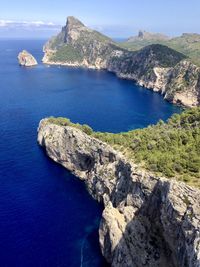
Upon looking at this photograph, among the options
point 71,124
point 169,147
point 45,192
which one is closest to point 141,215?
point 169,147

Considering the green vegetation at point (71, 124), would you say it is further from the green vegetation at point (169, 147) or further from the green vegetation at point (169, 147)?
the green vegetation at point (169, 147)

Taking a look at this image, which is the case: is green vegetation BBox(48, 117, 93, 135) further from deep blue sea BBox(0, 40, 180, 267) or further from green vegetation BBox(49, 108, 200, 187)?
deep blue sea BBox(0, 40, 180, 267)

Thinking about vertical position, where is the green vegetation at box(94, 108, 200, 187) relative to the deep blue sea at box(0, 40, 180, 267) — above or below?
above

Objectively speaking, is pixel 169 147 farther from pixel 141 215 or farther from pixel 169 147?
pixel 141 215

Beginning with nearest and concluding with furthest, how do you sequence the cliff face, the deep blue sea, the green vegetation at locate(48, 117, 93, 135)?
1. the cliff face
2. the deep blue sea
3. the green vegetation at locate(48, 117, 93, 135)

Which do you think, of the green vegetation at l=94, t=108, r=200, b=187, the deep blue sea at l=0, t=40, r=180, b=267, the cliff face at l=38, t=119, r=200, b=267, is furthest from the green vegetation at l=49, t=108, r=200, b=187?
the deep blue sea at l=0, t=40, r=180, b=267

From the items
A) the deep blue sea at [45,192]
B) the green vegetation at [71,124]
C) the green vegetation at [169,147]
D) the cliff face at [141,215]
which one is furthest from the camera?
the green vegetation at [71,124]

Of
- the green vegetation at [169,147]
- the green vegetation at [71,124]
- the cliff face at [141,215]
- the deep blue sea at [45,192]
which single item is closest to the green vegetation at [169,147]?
the green vegetation at [169,147]

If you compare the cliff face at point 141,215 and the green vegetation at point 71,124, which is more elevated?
the cliff face at point 141,215
